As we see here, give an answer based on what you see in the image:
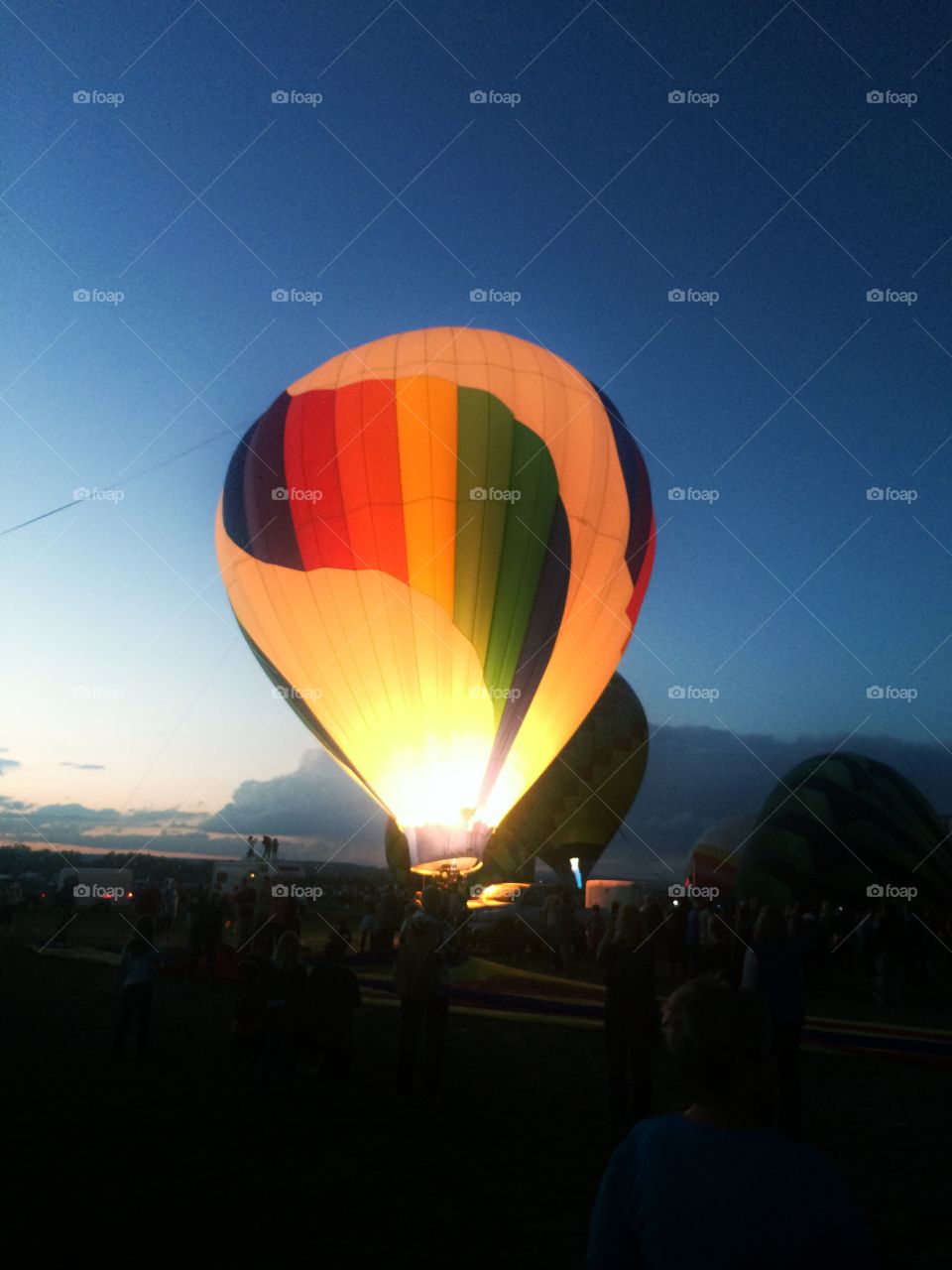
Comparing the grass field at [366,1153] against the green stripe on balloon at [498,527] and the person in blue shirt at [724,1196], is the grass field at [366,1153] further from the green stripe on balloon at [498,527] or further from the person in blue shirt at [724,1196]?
the green stripe on balloon at [498,527]

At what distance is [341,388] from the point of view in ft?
51.2

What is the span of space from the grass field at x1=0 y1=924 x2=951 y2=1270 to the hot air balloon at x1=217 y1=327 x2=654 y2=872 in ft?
20.9

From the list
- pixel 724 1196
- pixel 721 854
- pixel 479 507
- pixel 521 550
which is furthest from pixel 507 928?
pixel 724 1196

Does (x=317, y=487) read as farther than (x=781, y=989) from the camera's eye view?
Yes

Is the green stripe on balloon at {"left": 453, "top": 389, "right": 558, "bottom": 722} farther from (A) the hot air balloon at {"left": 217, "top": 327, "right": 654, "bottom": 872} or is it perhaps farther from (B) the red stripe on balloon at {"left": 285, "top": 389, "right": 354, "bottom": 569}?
(B) the red stripe on balloon at {"left": 285, "top": 389, "right": 354, "bottom": 569}

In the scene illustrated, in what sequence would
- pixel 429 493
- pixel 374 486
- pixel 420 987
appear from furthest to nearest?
pixel 374 486
pixel 429 493
pixel 420 987

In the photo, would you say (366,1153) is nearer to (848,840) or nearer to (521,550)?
(521,550)

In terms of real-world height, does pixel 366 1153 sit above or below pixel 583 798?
below

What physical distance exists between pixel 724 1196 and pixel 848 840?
21035mm

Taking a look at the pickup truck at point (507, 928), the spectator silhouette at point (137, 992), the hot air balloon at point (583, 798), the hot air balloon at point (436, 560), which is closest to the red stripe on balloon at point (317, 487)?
the hot air balloon at point (436, 560)

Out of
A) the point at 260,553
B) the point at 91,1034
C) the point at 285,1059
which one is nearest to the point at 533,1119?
the point at 285,1059

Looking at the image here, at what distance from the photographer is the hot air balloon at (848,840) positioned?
20.7 metres

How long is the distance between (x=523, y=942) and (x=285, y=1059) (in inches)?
471

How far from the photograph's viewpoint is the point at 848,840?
2094cm
